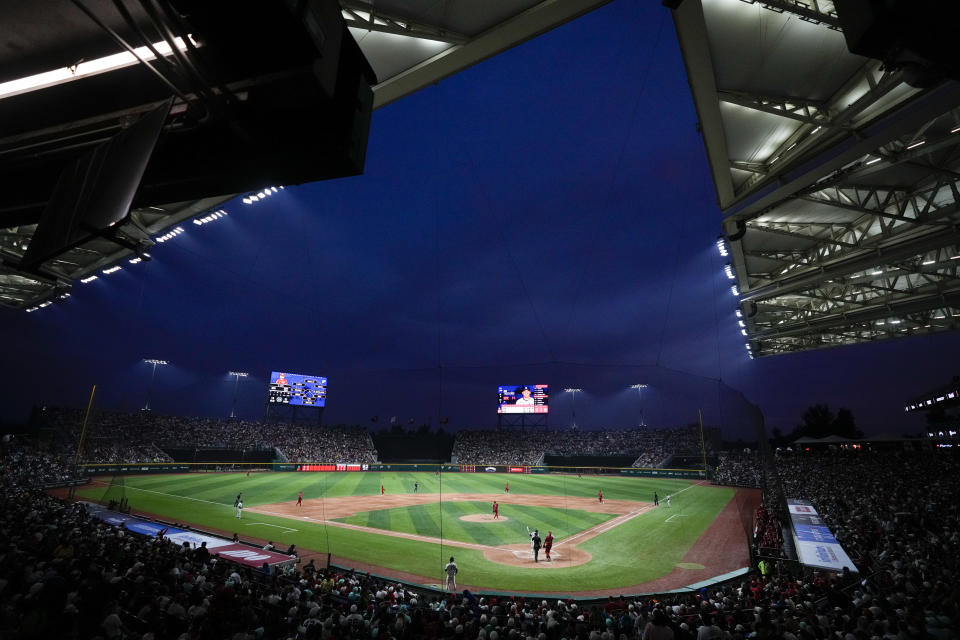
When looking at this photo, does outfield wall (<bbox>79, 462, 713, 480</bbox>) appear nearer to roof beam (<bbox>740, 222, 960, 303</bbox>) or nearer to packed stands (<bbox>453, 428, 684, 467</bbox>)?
packed stands (<bbox>453, 428, 684, 467</bbox>)

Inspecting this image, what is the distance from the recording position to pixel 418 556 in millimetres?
20125

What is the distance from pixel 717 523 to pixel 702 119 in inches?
1055

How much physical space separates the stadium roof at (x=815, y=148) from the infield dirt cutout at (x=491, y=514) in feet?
51.8

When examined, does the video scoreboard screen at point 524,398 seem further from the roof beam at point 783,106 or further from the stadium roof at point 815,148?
the roof beam at point 783,106

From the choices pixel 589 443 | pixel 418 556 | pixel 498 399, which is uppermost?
pixel 498 399

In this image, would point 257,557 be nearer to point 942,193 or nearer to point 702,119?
point 702,119

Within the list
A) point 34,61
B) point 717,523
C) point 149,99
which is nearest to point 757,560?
point 717,523

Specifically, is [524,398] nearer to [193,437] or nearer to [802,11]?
[193,437]

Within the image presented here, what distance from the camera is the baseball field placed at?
18.1 meters

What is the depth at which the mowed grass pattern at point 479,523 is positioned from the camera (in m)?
24.6

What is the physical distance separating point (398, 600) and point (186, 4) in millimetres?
13028

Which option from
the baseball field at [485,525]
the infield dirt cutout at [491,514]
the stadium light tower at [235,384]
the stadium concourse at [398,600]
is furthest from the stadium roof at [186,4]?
the stadium light tower at [235,384]

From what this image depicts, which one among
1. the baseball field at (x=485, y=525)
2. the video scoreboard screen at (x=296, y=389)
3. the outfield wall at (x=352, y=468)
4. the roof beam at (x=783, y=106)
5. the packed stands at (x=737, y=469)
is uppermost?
the roof beam at (x=783, y=106)

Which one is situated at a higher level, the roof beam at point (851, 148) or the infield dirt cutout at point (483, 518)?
the roof beam at point (851, 148)
